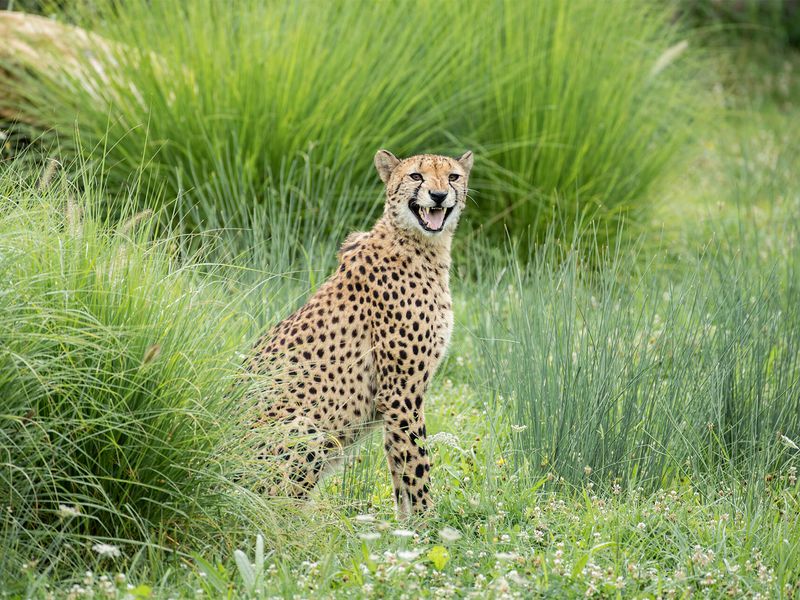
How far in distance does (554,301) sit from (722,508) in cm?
95

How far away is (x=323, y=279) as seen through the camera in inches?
199

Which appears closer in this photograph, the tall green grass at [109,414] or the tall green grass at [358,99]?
the tall green grass at [109,414]

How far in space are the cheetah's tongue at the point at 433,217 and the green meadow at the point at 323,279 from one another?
1.64ft

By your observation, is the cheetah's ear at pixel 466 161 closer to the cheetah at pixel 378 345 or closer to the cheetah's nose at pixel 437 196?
the cheetah at pixel 378 345

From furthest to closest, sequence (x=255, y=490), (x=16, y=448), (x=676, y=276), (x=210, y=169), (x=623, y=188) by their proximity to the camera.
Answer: (x=623, y=188) < (x=676, y=276) < (x=210, y=169) < (x=255, y=490) < (x=16, y=448)

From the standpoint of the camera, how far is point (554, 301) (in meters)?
4.33

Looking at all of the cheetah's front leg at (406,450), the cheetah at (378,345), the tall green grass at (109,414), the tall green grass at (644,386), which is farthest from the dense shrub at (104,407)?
the tall green grass at (644,386)

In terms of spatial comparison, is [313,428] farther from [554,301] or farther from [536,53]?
[536,53]

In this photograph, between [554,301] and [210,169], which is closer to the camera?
[554,301]

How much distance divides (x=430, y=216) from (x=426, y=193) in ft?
0.31

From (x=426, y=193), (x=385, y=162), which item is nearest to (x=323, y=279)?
(x=385, y=162)

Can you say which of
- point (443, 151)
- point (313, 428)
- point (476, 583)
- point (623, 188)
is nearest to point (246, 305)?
point (313, 428)

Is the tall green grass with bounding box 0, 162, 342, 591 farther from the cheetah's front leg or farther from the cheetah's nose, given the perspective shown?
the cheetah's nose

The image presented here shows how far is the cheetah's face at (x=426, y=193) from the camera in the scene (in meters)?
4.05
